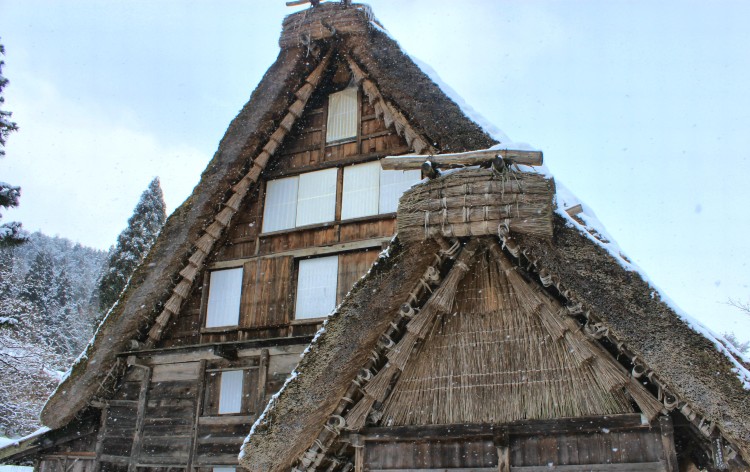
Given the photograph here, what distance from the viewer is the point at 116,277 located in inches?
912

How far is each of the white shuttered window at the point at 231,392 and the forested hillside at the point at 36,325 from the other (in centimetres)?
308

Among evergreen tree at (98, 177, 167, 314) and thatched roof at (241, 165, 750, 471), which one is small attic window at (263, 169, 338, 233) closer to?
thatched roof at (241, 165, 750, 471)

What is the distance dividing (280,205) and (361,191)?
1452 mm

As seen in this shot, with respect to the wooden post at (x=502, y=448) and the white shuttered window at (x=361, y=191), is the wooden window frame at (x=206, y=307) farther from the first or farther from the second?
the wooden post at (x=502, y=448)

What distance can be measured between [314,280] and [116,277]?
17051 mm

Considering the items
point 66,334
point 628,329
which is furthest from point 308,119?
point 66,334

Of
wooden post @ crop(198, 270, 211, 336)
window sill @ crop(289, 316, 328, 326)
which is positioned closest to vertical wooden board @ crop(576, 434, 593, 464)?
window sill @ crop(289, 316, 328, 326)

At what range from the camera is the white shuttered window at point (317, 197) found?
916cm

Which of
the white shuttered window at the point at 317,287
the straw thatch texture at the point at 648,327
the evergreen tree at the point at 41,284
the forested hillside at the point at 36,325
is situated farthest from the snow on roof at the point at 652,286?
the evergreen tree at the point at 41,284

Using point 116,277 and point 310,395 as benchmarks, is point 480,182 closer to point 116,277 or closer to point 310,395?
point 310,395

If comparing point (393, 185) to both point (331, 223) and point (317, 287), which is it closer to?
point (331, 223)

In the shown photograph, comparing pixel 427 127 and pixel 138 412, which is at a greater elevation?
pixel 427 127

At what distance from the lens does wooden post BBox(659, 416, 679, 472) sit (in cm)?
486

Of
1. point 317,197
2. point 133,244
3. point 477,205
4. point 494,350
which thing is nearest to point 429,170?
point 477,205
